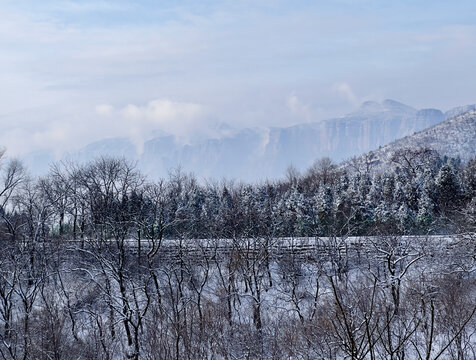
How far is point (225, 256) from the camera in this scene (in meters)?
24.6

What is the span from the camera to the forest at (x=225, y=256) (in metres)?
15.7

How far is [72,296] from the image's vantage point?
22094 mm

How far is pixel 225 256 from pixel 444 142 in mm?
70230

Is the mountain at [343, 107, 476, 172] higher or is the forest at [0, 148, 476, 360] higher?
the mountain at [343, 107, 476, 172]

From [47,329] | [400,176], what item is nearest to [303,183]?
[400,176]

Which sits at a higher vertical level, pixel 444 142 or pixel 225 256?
pixel 444 142

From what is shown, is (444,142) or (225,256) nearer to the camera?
(225,256)

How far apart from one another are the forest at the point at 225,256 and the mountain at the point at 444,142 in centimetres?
4256

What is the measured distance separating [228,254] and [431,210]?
1205 centimetres

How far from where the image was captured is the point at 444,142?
82688 millimetres

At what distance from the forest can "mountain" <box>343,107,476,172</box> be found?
140 feet

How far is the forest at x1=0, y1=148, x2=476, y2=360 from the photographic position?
1566 centimetres

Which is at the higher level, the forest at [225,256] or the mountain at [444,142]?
the mountain at [444,142]

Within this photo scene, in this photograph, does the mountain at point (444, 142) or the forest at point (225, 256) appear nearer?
the forest at point (225, 256)
